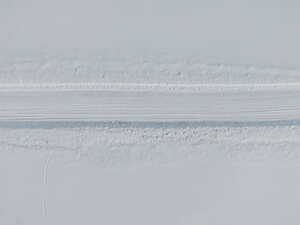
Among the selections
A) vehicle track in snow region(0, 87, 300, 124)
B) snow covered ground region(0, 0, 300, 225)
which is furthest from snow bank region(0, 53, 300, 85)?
vehicle track in snow region(0, 87, 300, 124)

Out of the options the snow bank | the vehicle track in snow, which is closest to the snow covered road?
the vehicle track in snow

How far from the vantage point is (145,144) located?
6.41 meters

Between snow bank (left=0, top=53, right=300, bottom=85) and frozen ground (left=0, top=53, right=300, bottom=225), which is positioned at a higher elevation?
snow bank (left=0, top=53, right=300, bottom=85)

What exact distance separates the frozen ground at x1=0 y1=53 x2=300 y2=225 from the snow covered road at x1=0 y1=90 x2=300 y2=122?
0.02 m

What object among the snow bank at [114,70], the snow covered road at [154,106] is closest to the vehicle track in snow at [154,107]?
the snow covered road at [154,106]

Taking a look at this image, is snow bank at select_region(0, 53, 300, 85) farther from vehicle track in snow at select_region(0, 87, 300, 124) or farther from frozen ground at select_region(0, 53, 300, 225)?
vehicle track in snow at select_region(0, 87, 300, 124)

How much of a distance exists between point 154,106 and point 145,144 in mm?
601

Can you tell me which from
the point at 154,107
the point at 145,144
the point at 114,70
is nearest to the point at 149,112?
the point at 154,107

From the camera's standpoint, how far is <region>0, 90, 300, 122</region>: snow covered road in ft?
20.8

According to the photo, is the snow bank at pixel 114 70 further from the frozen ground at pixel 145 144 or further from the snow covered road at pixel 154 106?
Answer: the snow covered road at pixel 154 106

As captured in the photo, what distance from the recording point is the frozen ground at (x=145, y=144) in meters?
6.33

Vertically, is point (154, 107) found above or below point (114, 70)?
below

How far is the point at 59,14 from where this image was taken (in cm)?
637

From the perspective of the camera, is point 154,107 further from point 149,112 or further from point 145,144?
point 145,144
